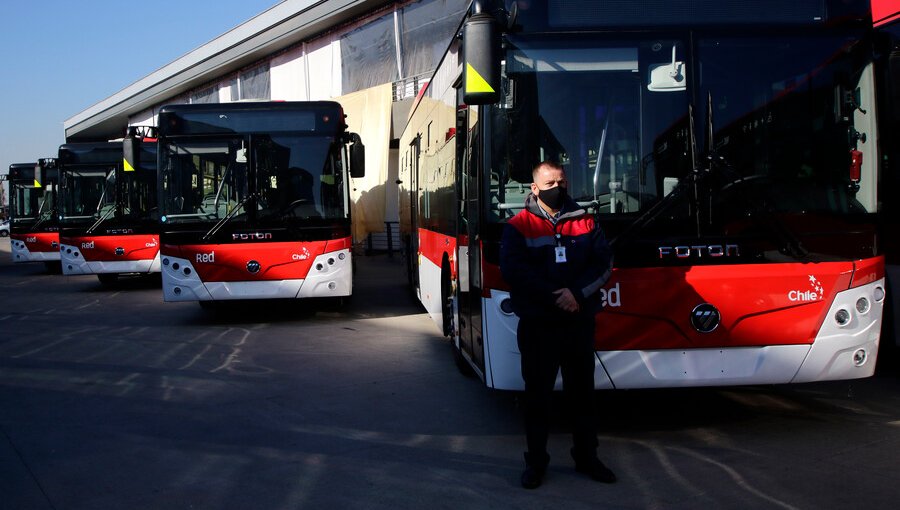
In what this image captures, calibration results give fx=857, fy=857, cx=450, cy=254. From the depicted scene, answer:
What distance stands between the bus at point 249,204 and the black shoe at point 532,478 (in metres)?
7.24

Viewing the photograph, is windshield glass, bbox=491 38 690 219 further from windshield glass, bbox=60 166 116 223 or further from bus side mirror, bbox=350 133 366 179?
windshield glass, bbox=60 166 116 223

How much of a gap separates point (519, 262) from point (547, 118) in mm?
1246

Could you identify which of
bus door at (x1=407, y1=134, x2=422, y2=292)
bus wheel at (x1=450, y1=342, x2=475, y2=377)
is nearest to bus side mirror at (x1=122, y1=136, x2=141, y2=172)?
bus door at (x1=407, y1=134, x2=422, y2=292)

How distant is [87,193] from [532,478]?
16277 millimetres

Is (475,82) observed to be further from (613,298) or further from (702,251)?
(702,251)

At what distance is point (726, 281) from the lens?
5422 mm

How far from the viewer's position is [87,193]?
18.6 metres

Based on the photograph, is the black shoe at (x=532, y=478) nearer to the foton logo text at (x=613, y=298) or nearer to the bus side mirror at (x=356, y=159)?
the foton logo text at (x=613, y=298)

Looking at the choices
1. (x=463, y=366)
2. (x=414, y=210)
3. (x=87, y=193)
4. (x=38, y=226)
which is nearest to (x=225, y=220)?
(x=414, y=210)

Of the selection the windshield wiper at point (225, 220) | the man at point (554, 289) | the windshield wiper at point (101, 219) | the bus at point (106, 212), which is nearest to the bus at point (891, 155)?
the man at point (554, 289)

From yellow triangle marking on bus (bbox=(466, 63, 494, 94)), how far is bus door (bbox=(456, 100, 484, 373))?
639 millimetres

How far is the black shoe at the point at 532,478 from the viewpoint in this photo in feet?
15.8

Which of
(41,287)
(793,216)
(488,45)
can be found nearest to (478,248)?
(488,45)

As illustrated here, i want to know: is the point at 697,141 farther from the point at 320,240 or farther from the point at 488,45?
the point at 320,240
